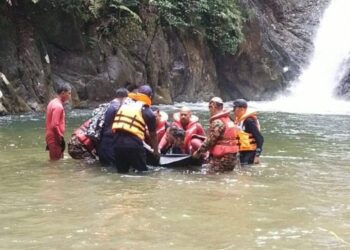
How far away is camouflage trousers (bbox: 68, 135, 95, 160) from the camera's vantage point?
980 centimetres

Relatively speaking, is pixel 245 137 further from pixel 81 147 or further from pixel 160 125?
pixel 81 147

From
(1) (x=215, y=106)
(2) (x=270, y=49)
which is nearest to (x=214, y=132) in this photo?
(1) (x=215, y=106)

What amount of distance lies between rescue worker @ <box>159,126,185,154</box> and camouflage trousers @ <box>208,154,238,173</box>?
0.94 m

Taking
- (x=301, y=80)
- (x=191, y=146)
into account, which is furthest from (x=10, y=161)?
(x=301, y=80)

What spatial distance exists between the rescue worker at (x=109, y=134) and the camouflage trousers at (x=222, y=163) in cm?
150

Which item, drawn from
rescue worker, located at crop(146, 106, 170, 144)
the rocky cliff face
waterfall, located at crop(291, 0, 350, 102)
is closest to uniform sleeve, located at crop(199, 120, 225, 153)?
rescue worker, located at crop(146, 106, 170, 144)

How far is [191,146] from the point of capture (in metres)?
9.65

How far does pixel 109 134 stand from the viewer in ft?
29.9

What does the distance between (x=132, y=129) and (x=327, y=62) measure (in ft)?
97.7

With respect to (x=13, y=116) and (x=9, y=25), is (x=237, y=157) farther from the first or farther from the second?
(x=9, y=25)

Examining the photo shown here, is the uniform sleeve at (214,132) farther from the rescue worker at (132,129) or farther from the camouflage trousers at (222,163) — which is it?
the rescue worker at (132,129)

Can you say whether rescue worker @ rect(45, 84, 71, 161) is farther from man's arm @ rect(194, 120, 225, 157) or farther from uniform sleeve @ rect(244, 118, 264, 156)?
uniform sleeve @ rect(244, 118, 264, 156)

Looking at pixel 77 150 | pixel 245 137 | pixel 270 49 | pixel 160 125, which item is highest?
pixel 270 49

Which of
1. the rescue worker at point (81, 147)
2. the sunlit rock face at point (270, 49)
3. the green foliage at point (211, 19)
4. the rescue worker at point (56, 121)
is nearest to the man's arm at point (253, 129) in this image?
the rescue worker at point (81, 147)
